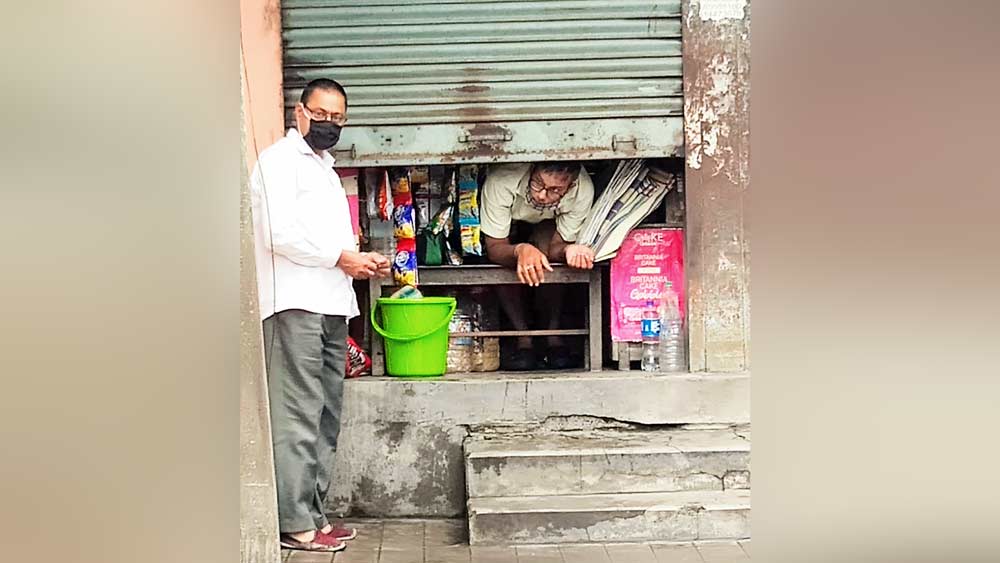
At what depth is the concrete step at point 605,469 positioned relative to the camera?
7.70ft

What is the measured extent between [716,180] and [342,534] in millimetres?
1247

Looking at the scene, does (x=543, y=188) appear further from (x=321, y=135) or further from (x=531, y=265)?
(x=321, y=135)

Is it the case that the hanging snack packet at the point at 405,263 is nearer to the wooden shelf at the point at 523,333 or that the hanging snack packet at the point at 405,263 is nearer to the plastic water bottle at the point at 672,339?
the wooden shelf at the point at 523,333

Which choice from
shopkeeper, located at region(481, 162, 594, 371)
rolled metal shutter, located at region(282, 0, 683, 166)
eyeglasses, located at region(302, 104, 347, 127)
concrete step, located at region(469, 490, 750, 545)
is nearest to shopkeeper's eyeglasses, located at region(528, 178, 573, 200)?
shopkeeper, located at region(481, 162, 594, 371)

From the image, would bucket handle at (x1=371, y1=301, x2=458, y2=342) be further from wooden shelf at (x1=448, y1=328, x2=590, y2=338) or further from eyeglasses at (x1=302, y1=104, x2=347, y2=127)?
eyeglasses at (x1=302, y1=104, x2=347, y2=127)

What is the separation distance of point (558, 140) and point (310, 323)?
78cm

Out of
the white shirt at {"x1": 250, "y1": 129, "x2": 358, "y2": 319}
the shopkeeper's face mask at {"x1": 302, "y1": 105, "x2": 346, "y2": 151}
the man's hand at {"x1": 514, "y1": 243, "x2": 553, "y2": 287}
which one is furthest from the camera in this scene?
the man's hand at {"x1": 514, "y1": 243, "x2": 553, "y2": 287}

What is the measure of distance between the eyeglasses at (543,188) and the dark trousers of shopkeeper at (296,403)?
2.19 ft

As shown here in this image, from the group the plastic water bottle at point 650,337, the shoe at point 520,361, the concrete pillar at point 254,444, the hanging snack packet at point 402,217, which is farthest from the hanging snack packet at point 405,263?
the concrete pillar at point 254,444

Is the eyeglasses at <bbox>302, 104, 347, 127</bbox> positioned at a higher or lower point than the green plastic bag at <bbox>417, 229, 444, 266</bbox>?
higher

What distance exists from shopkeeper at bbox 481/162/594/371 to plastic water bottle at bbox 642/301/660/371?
204 mm

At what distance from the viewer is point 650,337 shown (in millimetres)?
2682

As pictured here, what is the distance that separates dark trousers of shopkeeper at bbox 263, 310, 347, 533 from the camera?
2199 mm
